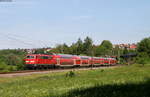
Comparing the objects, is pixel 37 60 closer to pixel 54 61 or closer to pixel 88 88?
pixel 54 61

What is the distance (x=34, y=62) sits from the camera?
161ft

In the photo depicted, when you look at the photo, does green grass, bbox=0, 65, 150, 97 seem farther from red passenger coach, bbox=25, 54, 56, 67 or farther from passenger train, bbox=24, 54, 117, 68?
passenger train, bbox=24, 54, 117, 68

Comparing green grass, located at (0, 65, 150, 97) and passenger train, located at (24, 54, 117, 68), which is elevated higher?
passenger train, located at (24, 54, 117, 68)

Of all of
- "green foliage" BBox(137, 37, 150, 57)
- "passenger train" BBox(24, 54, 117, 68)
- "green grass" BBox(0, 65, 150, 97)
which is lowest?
"green grass" BBox(0, 65, 150, 97)

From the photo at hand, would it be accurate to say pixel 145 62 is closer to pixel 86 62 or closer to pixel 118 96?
pixel 86 62

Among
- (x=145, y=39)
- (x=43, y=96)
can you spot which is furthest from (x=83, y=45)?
(x=43, y=96)

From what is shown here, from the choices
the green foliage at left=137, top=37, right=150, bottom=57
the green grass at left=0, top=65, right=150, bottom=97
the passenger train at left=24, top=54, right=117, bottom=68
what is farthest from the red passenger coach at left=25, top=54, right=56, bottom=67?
the green foliage at left=137, top=37, right=150, bottom=57

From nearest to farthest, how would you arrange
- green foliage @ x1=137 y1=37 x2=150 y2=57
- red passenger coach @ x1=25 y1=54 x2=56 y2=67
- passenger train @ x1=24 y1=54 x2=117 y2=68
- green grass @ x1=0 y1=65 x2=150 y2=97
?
green grass @ x1=0 y1=65 x2=150 y2=97
red passenger coach @ x1=25 y1=54 x2=56 y2=67
passenger train @ x1=24 y1=54 x2=117 y2=68
green foliage @ x1=137 y1=37 x2=150 y2=57

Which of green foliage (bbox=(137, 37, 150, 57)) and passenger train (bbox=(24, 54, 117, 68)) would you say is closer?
passenger train (bbox=(24, 54, 117, 68))

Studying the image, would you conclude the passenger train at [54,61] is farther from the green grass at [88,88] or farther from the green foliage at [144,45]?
the green foliage at [144,45]

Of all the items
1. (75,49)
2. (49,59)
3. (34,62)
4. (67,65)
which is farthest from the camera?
(75,49)

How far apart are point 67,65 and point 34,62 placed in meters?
15.5

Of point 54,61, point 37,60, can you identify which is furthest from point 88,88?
point 54,61

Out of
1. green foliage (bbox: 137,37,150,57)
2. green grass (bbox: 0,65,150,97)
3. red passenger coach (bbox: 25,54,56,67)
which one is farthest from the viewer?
green foliage (bbox: 137,37,150,57)
